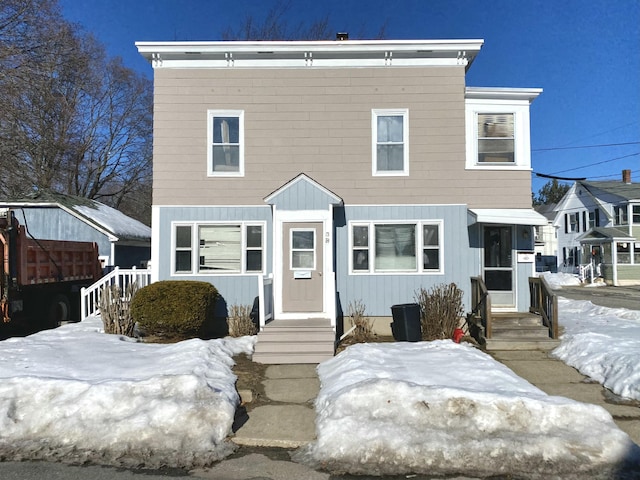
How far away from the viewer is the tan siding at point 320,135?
11305 mm

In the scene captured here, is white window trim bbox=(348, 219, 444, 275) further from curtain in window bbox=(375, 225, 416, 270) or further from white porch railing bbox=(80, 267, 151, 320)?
white porch railing bbox=(80, 267, 151, 320)

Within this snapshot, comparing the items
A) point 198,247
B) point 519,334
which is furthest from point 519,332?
point 198,247

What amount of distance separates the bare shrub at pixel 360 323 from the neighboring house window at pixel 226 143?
159 inches

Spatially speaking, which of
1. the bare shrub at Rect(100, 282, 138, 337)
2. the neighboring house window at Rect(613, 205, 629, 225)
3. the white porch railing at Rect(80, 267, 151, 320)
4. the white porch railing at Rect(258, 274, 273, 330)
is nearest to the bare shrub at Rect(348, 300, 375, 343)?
the white porch railing at Rect(258, 274, 273, 330)

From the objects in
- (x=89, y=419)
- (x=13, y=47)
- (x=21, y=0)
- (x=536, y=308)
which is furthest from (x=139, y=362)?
(x=21, y=0)

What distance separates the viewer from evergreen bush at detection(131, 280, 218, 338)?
9.84 metres

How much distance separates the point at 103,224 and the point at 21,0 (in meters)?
10.1

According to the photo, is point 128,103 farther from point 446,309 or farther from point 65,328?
point 446,309

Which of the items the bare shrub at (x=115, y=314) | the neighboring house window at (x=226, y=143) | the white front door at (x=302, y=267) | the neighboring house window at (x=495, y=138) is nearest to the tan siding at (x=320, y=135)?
the neighboring house window at (x=226, y=143)

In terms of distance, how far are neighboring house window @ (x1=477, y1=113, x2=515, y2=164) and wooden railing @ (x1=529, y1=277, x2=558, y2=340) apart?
2.90m

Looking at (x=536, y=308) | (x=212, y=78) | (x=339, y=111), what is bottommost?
(x=536, y=308)

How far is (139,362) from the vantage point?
25.4ft

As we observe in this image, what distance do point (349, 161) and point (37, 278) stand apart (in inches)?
315

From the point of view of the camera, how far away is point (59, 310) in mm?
12867
